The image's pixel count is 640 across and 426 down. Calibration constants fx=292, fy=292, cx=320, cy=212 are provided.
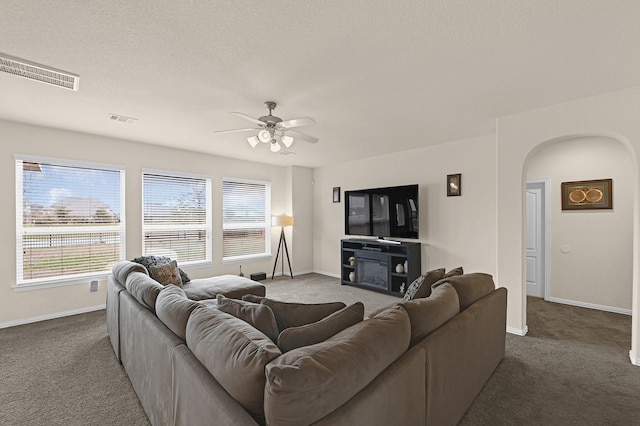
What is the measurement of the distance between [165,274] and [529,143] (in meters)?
4.52

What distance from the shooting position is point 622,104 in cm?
274

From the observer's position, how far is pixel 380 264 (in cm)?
522

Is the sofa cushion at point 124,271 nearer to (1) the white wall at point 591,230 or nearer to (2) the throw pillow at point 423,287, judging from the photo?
(2) the throw pillow at point 423,287

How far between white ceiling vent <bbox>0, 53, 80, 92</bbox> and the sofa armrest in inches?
132

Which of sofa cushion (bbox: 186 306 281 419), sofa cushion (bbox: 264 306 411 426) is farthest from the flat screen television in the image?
sofa cushion (bbox: 186 306 281 419)

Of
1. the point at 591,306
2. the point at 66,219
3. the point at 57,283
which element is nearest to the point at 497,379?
the point at 591,306

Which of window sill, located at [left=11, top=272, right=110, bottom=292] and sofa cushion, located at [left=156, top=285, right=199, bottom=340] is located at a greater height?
sofa cushion, located at [left=156, top=285, right=199, bottom=340]

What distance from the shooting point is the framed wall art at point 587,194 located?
4098 mm

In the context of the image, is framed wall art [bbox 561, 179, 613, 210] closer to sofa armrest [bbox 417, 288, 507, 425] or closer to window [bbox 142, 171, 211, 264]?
sofa armrest [bbox 417, 288, 507, 425]

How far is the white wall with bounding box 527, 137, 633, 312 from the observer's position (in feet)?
13.1

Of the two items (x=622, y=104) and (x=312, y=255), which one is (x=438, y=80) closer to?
(x=622, y=104)

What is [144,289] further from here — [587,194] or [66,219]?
[587,194]

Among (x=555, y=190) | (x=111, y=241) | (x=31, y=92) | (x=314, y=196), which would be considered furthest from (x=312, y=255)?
(x=31, y=92)

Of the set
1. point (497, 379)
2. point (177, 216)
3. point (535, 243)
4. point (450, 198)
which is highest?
point (450, 198)
